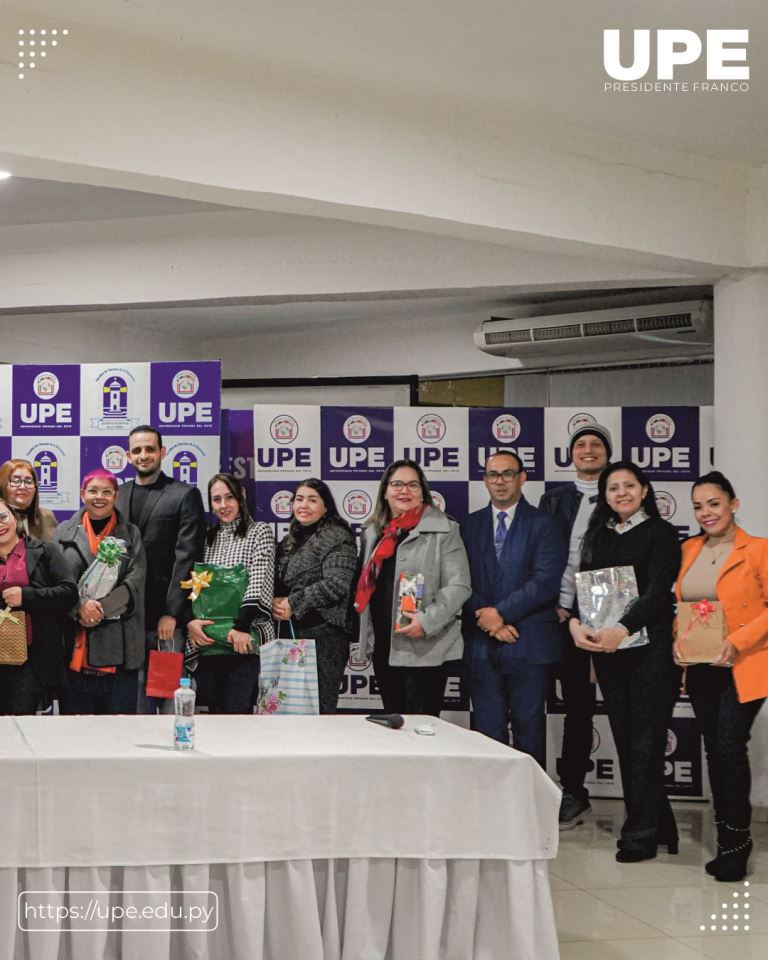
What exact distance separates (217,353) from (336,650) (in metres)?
4.91

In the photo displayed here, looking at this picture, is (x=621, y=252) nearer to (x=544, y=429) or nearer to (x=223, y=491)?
(x=544, y=429)

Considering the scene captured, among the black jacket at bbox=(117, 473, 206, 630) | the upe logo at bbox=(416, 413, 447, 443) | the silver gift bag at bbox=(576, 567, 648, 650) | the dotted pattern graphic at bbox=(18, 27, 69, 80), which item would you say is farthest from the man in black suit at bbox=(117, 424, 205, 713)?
the dotted pattern graphic at bbox=(18, 27, 69, 80)

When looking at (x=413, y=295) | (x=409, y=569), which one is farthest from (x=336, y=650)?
(x=413, y=295)

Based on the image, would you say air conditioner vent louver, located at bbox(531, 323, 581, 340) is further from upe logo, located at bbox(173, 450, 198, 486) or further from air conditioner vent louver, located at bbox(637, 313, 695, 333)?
upe logo, located at bbox(173, 450, 198, 486)

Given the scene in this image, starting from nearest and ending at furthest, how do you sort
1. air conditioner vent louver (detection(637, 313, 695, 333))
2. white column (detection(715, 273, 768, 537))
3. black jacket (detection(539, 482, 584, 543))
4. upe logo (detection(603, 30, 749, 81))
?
upe logo (detection(603, 30, 749, 81)), black jacket (detection(539, 482, 584, 543)), white column (detection(715, 273, 768, 537)), air conditioner vent louver (detection(637, 313, 695, 333))

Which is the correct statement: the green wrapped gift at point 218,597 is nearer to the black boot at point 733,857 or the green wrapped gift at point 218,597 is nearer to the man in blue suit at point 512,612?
the man in blue suit at point 512,612

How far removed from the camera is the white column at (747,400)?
18.8 ft

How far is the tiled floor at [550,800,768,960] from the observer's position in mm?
3764

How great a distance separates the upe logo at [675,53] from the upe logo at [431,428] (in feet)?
6.90

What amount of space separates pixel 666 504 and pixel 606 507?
119 cm

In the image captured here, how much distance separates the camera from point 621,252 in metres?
5.29

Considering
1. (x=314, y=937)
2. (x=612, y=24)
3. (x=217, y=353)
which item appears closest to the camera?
(x=314, y=937)

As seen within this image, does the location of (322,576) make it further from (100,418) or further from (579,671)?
(100,418)

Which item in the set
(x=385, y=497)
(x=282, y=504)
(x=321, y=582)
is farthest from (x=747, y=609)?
(x=282, y=504)
